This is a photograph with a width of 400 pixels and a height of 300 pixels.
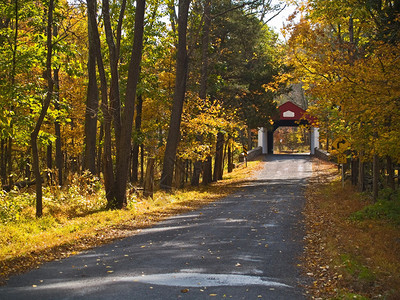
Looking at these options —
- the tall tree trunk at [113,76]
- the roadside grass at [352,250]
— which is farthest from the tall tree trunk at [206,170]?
the tall tree trunk at [113,76]

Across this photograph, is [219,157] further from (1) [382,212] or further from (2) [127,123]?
(1) [382,212]

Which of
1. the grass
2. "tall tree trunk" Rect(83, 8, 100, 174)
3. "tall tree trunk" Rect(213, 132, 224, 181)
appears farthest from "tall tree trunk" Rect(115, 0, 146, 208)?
"tall tree trunk" Rect(213, 132, 224, 181)

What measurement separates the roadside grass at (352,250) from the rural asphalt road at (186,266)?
34 cm

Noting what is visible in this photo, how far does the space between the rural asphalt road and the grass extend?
60cm

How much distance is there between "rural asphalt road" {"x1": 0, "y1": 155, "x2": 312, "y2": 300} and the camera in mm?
6496

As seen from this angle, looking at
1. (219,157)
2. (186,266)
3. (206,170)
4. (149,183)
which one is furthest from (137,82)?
(219,157)

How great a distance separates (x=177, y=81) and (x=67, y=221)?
10055mm

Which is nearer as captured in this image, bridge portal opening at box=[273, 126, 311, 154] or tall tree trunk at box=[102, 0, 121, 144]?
tall tree trunk at box=[102, 0, 121, 144]

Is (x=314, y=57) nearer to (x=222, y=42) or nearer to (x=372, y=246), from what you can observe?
(x=222, y=42)

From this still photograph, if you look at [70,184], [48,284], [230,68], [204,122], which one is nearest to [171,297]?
[48,284]

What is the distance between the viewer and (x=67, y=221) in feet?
43.1

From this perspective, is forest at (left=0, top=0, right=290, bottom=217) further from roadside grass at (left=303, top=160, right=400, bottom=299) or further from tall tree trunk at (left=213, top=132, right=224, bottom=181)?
roadside grass at (left=303, top=160, right=400, bottom=299)

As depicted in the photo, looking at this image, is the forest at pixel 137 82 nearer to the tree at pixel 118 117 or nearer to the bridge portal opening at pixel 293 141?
the tree at pixel 118 117

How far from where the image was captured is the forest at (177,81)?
12.9 m
